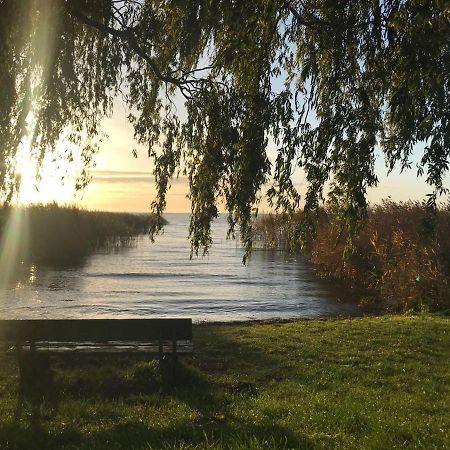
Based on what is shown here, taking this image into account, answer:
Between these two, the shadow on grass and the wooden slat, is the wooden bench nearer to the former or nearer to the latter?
the wooden slat

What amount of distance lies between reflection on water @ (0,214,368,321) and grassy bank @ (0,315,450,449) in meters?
8.16

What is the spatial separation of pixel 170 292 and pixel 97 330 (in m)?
15.7

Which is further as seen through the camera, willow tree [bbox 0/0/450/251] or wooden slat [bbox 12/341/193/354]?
wooden slat [bbox 12/341/193/354]

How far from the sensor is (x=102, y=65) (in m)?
7.40

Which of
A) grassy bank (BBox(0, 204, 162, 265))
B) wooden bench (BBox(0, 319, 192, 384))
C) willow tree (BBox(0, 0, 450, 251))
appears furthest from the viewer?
grassy bank (BBox(0, 204, 162, 265))

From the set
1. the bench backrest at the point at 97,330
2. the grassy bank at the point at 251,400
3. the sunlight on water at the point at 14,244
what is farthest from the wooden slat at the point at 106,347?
the sunlight on water at the point at 14,244

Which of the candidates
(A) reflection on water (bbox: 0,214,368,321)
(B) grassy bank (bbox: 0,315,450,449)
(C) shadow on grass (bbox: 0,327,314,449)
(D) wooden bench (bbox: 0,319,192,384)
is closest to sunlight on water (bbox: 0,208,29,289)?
(A) reflection on water (bbox: 0,214,368,321)

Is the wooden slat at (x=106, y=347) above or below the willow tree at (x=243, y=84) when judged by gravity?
below

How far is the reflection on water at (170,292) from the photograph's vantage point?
1802 centimetres

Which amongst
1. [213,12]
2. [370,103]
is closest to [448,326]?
[370,103]

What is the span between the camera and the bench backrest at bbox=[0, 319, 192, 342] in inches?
273

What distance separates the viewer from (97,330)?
7086 millimetres

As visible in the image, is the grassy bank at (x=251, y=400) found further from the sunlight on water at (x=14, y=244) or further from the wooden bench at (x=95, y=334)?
the sunlight on water at (x=14, y=244)

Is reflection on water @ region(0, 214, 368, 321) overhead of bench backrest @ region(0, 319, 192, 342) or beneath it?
beneath
